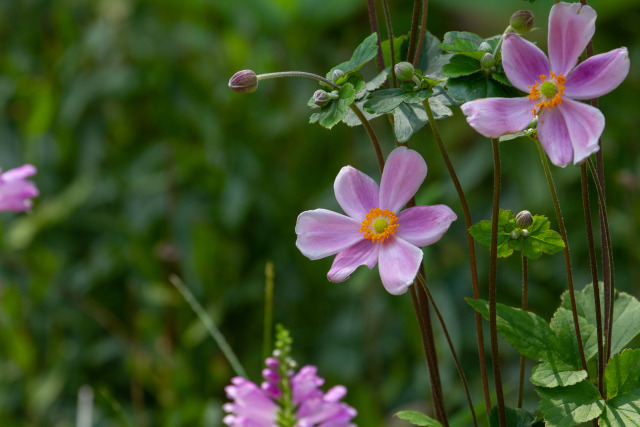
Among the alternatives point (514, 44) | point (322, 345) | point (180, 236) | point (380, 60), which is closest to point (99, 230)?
point (180, 236)

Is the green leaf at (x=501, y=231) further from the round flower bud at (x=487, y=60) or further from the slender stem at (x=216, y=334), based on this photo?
the slender stem at (x=216, y=334)

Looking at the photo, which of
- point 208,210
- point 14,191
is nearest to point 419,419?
point 14,191

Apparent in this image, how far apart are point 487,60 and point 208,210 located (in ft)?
2.75

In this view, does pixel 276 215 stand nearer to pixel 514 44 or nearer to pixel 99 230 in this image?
pixel 99 230

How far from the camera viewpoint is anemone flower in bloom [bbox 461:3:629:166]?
0.29 meters

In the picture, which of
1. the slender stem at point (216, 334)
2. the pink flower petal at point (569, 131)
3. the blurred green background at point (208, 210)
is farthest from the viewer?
the blurred green background at point (208, 210)

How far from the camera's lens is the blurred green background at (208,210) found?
3.23 ft

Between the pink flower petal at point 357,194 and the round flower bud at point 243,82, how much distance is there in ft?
0.20

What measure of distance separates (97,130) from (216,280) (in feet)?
1.44

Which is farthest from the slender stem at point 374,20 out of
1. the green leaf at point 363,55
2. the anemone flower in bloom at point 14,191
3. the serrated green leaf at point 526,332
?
the anemone flower in bloom at point 14,191

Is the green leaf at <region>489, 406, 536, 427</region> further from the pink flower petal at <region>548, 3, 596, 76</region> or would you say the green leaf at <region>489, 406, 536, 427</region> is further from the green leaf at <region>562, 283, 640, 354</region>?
the pink flower petal at <region>548, 3, 596, 76</region>

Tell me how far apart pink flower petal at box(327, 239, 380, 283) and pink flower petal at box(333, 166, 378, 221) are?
14mm

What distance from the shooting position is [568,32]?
31 cm

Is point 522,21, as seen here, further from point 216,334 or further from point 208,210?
point 208,210
